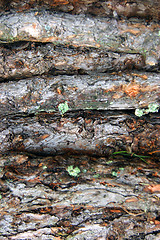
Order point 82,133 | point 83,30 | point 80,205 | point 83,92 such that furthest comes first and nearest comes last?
point 82,133 < point 83,92 < point 83,30 < point 80,205

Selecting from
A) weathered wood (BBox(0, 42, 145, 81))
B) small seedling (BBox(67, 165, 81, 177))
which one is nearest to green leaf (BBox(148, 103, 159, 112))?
weathered wood (BBox(0, 42, 145, 81))

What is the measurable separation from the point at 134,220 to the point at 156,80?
2.21m

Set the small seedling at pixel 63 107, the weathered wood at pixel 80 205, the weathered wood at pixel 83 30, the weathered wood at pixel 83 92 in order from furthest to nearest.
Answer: the small seedling at pixel 63 107 → the weathered wood at pixel 83 92 → the weathered wood at pixel 83 30 → the weathered wood at pixel 80 205

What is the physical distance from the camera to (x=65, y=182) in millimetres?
2863

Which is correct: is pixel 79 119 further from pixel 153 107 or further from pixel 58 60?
pixel 153 107

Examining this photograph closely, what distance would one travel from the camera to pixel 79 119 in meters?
3.29

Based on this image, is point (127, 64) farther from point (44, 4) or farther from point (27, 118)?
point (27, 118)

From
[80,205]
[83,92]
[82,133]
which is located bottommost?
[80,205]

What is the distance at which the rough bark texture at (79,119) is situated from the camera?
107 inches

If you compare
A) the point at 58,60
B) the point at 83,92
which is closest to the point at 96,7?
the point at 58,60

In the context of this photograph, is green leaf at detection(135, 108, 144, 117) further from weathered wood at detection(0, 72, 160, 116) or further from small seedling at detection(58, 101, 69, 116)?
small seedling at detection(58, 101, 69, 116)

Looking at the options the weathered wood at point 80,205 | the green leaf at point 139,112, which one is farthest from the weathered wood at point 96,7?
the weathered wood at point 80,205

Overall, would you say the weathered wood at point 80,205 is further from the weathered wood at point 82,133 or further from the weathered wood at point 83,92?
the weathered wood at point 83,92

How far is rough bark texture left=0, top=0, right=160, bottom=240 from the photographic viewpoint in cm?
272
